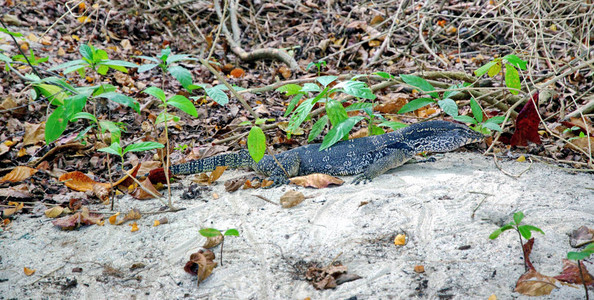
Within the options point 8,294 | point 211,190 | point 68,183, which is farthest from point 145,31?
point 8,294

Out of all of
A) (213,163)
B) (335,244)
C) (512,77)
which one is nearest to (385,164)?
(512,77)

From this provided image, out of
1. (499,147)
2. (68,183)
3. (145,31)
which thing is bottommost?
(68,183)

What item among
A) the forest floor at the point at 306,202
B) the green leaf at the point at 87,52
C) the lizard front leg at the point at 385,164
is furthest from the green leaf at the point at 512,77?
the green leaf at the point at 87,52

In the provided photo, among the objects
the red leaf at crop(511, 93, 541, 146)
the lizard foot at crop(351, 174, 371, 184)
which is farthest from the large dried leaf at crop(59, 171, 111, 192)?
the red leaf at crop(511, 93, 541, 146)

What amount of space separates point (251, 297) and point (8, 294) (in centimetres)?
162

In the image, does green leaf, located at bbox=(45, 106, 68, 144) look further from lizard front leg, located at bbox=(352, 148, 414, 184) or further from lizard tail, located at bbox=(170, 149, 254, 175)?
lizard front leg, located at bbox=(352, 148, 414, 184)

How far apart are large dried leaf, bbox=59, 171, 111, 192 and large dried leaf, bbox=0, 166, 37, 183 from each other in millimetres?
409

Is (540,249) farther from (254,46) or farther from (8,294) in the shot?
(254,46)

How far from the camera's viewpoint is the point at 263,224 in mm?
3457

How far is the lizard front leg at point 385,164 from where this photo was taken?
4.43m

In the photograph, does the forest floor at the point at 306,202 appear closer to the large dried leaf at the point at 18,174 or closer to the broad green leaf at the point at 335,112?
the large dried leaf at the point at 18,174

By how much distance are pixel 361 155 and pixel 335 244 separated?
1.92 metres

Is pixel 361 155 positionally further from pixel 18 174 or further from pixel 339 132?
pixel 18 174

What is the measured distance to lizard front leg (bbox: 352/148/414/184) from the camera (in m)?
4.43
